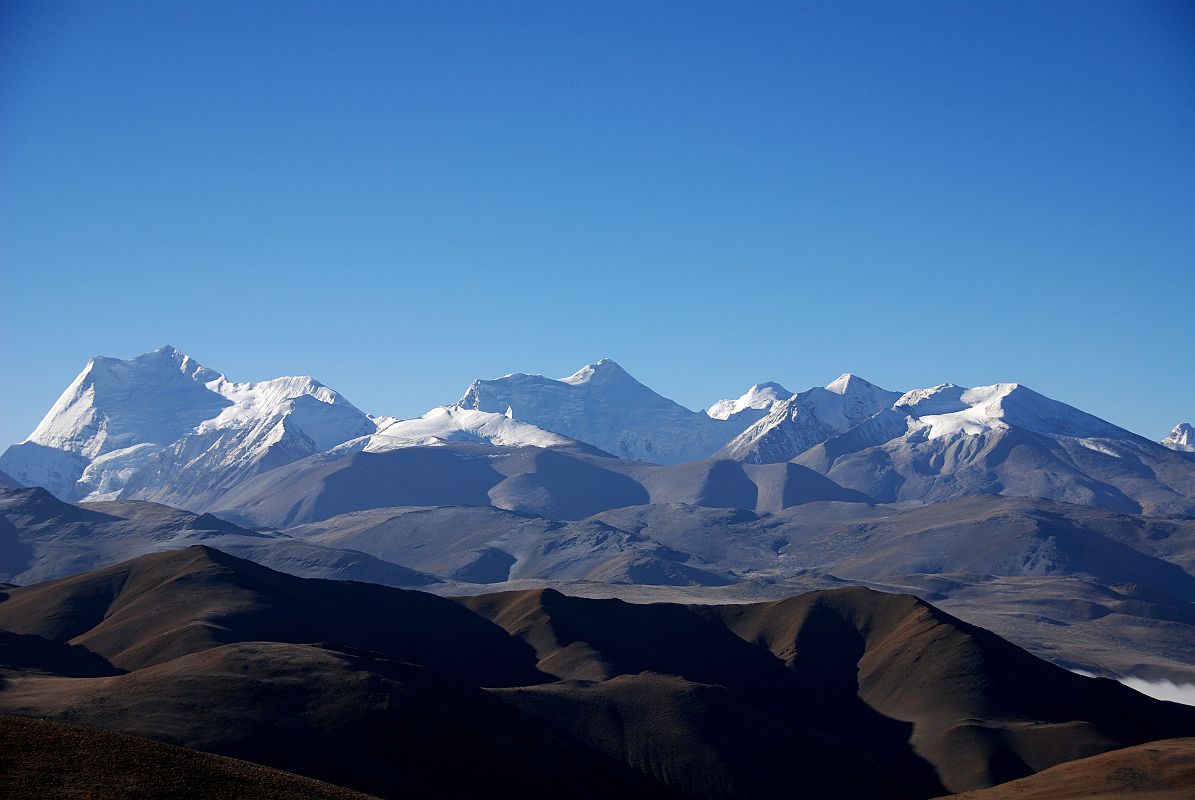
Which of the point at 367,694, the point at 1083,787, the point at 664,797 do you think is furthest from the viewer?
the point at 664,797

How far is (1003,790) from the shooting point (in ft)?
565

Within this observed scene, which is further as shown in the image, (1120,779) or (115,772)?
(1120,779)

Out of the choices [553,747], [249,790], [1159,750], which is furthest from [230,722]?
[1159,750]

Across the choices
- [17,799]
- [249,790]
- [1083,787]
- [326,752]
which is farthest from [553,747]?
[17,799]

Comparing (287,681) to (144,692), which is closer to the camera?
(144,692)

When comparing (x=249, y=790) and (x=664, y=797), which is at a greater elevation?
(x=249, y=790)

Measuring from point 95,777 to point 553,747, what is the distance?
344ft

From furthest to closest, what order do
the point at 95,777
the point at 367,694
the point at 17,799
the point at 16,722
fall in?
the point at 367,694, the point at 16,722, the point at 95,777, the point at 17,799

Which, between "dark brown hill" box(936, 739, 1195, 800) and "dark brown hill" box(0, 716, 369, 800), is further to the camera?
"dark brown hill" box(936, 739, 1195, 800)

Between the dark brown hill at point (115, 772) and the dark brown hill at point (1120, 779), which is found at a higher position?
the dark brown hill at point (115, 772)

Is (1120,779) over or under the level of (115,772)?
under

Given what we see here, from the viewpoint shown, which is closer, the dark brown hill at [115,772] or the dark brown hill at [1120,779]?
the dark brown hill at [115,772]

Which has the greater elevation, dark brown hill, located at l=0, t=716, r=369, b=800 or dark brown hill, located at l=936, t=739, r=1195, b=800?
dark brown hill, located at l=0, t=716, r=369, b=800

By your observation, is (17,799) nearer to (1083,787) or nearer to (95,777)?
(95,777)
